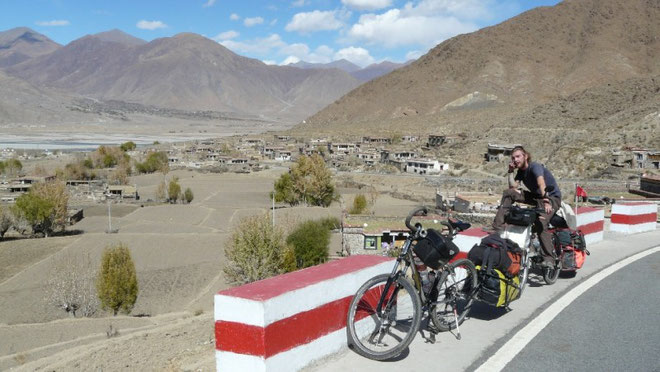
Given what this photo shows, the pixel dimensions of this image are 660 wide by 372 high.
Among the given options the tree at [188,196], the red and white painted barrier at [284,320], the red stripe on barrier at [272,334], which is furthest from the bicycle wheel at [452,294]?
the tree at [188,196]

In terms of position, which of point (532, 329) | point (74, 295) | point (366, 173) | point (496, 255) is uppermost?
point (496, 255)

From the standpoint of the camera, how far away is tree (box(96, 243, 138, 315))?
72.9ft

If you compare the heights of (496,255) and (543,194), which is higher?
A: (543,194)

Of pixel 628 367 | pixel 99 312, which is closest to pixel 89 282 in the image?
pixel 99 312

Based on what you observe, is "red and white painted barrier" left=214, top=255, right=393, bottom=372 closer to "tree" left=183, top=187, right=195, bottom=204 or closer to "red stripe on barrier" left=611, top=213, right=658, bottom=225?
"red stripe on barrier" left=611, top=213, right=658, bottom=225

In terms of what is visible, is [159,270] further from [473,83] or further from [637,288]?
[473,83]

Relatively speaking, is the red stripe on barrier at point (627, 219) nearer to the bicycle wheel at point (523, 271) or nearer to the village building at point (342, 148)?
the bicycle wheel at point (523, 271)

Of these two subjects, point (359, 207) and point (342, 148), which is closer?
point (359, 207)

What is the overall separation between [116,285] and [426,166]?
210 feet

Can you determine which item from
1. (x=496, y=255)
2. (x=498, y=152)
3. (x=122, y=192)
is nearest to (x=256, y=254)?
(x=496, y=255)

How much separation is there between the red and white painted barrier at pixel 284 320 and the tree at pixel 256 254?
63.4ft

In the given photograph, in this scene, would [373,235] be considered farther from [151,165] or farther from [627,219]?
[151,165]

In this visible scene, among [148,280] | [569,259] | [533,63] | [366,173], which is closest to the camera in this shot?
[569,259]

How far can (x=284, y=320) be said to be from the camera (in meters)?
4.68
